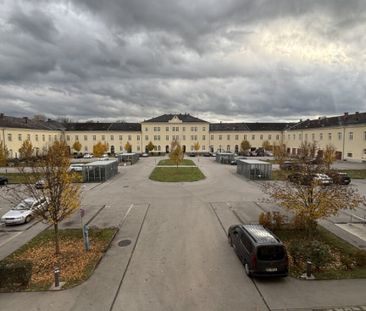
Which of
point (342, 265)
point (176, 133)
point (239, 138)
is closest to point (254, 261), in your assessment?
point (342, 265)

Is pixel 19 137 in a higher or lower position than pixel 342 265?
higher

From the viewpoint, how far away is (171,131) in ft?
230

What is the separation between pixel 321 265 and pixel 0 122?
197 ft

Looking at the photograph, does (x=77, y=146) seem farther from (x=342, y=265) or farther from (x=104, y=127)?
(x=342, y=265)

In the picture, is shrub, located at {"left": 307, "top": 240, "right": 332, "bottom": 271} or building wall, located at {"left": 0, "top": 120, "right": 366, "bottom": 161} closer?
shrub, located at {"left": 307, "top": 240, "right": 332, "bottom": 271}

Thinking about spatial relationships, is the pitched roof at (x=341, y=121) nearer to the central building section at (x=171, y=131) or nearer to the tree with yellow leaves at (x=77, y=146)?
the central building section at (x=171, y=131)

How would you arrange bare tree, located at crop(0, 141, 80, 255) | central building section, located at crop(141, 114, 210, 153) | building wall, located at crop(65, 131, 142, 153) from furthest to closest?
central building section, located at crop(141, 114, 210, 153) < building wall, located at crop(65, 131, 142, 153) < bare tree, located at crop(0, 141, 80, 255)

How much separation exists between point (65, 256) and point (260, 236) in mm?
8024

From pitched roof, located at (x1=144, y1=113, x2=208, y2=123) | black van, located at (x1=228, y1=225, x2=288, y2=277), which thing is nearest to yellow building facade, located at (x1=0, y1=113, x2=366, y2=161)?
pitched roof, located at (x1=144, y1=113, x2=208, y2=123)

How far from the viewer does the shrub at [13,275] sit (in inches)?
293

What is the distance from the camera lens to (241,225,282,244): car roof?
820cm

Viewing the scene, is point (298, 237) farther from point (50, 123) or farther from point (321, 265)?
point (50, 123)

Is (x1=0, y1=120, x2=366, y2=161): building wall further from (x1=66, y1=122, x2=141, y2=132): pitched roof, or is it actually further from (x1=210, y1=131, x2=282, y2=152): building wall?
(x1=66, y1=122, x2=141, y2=132): pitched roof

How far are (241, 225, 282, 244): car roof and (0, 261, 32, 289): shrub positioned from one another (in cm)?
792
